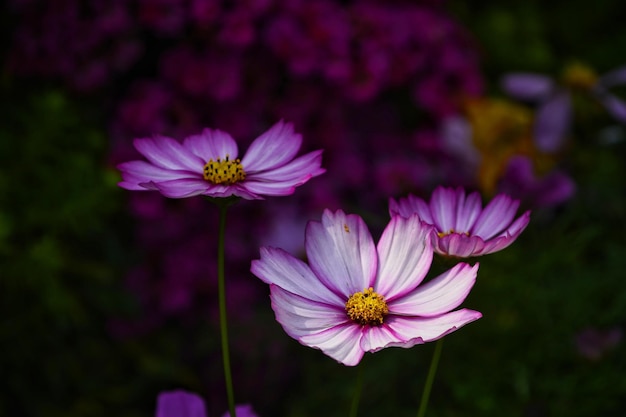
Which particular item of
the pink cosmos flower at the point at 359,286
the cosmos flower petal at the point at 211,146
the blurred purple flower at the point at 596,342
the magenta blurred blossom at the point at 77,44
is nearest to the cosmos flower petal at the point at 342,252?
the pink cosmos flower at the point at 359,286

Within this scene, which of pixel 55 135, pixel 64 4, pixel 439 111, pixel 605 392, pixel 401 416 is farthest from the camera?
pixel 439 111

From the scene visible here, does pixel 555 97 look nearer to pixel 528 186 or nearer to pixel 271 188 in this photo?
pixel 528 186

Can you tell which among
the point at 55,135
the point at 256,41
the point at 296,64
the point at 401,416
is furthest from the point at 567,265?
the point at 55,135

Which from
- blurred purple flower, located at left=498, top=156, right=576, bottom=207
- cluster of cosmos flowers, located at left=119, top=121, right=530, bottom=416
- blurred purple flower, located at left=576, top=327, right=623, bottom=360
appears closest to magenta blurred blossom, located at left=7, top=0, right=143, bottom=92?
blurred purple flower, located at left=498, top=156, right=576, bottom=207

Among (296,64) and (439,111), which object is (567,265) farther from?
(296,64)

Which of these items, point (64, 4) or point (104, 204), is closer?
point (104, 204)

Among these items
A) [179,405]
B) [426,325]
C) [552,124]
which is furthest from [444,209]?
[552,124]

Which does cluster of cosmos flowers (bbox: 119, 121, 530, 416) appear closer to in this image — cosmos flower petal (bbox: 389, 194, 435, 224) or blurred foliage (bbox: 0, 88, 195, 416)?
cosmos flower petal (bbox: 389, 194, 435, 224)
